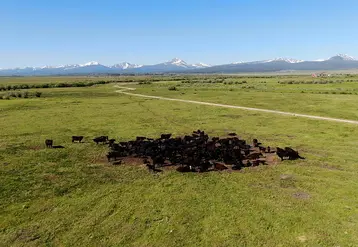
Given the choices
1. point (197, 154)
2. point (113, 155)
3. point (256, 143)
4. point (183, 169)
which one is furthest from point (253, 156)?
point (113, 155)

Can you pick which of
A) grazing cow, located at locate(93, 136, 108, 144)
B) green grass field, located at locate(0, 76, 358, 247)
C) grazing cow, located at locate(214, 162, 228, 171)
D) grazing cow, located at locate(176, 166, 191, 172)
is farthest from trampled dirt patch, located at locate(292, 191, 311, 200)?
grazing cow, located at locate(93, 136, 108, 144)

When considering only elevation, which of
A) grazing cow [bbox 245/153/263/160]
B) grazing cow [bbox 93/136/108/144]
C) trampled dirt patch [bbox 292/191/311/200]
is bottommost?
trampled dirt patch [bbox 292/191/311/200]

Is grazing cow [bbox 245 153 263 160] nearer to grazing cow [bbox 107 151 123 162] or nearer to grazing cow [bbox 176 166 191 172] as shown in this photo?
grazing cow [bbox 176 166 191 172]

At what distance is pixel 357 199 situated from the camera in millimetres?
17031

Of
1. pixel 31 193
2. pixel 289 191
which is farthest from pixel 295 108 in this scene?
pixel 31 193

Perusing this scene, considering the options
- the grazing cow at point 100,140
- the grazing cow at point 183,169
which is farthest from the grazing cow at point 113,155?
the grazing cow at point 183,169

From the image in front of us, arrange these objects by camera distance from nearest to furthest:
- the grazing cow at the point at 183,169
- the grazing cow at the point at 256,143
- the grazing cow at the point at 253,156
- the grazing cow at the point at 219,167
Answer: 1. the grazing cow at the point at 183,169
2. the grazing cow at the point at 219,167
3. the grazing cow at the point at 253,156
4. the grazing cow at the point at 256,143

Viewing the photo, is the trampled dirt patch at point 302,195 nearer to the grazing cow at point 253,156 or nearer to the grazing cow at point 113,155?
A: the grazing cow at point 253,156

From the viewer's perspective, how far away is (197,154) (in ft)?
82.0

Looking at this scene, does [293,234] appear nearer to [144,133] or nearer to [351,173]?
[351,173]

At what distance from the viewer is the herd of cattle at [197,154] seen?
23344mm

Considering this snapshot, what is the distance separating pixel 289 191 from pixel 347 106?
42.0 metres

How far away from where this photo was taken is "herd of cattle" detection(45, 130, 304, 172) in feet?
76.6

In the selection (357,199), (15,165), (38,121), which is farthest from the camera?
(38,121)
